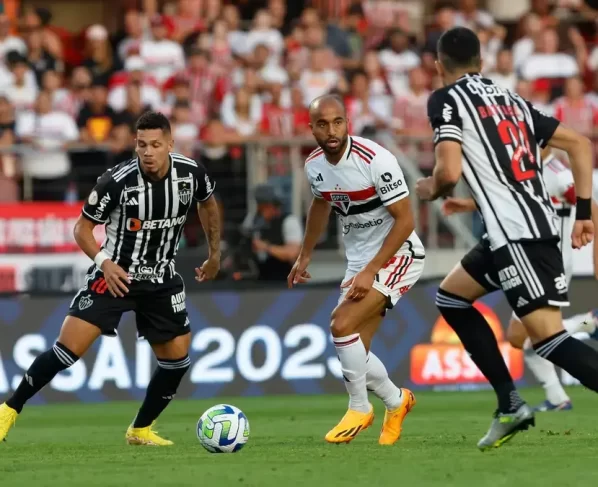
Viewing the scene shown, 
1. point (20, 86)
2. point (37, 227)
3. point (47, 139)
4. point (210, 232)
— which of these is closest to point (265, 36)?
point (20, 86)

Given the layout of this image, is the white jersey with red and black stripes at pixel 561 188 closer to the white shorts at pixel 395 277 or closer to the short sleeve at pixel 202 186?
the white shorts at pixel 395 277

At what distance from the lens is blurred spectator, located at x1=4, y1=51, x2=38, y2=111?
1739 cm

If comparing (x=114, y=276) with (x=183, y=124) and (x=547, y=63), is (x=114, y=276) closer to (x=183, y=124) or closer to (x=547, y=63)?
(x=183, y=124)

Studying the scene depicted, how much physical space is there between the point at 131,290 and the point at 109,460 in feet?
5.31

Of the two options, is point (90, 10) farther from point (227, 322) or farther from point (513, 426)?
point (513, 426)

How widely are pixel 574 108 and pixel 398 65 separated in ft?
8.64

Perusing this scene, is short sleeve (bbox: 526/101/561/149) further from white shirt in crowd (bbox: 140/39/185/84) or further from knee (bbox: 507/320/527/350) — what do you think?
white shirt in crowd (bbox: 140/39/185/84)

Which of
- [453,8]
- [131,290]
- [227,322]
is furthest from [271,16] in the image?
[131,290]

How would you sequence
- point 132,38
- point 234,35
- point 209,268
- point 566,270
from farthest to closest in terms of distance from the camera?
point 234,35, point 132,38, point 566,270, point 209,268

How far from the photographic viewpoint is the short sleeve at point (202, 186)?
9.35 metres

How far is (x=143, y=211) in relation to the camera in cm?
919

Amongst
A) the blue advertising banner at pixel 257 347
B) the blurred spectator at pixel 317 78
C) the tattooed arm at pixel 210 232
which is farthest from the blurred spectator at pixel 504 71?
the tattooed arm at pixel 210 232

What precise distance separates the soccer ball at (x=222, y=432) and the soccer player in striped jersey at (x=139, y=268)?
3.11ft

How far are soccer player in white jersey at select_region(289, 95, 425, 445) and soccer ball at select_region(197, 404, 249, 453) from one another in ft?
2.08
